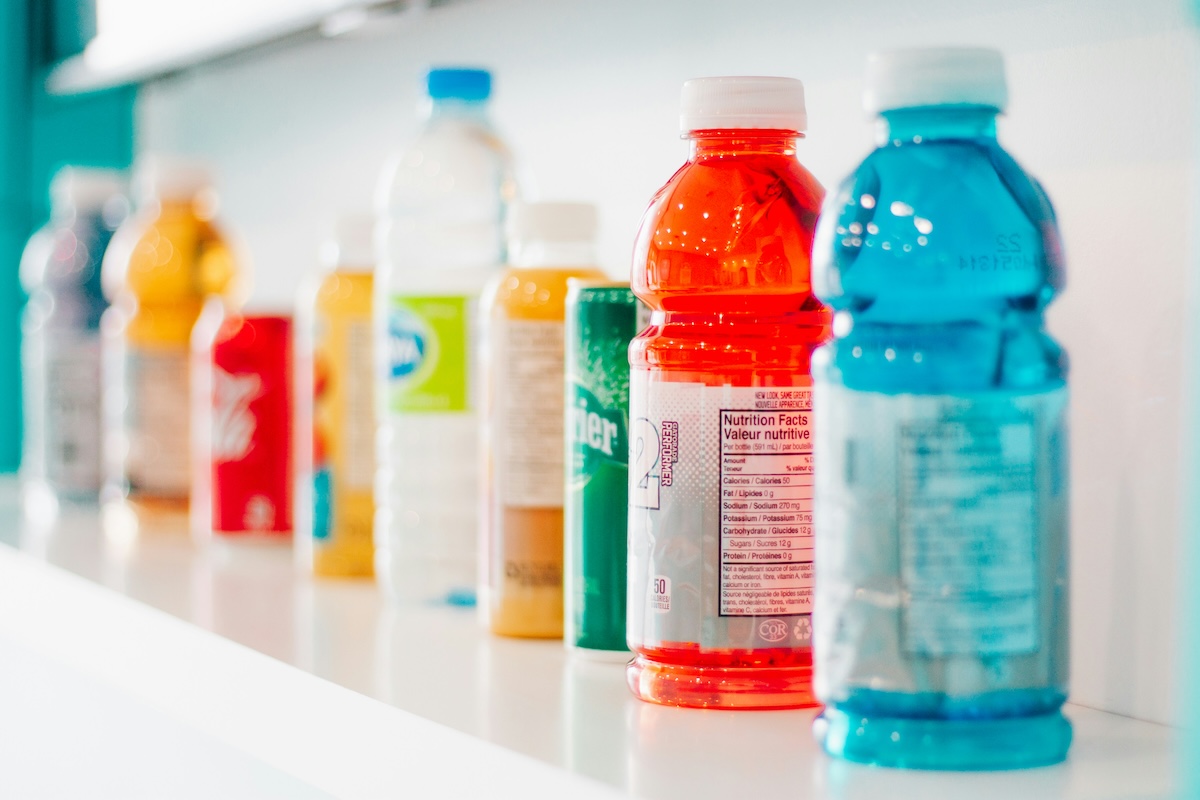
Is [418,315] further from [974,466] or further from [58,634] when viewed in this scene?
[974,466]

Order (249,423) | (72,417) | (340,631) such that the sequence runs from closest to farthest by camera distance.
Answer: (340,631)
(249,423)
(72,417)

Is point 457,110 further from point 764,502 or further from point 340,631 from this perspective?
point 764,502

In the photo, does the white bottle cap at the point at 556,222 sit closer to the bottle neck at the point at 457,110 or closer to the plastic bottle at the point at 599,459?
the plastic bottle at the point at 599,459

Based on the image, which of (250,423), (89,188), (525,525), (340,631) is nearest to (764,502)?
(525,525)

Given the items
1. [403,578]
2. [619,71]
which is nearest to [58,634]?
[403,578]

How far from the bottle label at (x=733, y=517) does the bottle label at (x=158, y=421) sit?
78 cm

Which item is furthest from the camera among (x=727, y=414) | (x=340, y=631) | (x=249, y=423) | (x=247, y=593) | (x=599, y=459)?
(x=249, y=423)

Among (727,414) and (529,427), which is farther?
(529,427)

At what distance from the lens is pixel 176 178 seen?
→ 1.41 metres

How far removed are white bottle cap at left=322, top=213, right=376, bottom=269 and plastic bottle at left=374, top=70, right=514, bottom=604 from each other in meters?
0.04

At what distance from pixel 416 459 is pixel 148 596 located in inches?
7.8

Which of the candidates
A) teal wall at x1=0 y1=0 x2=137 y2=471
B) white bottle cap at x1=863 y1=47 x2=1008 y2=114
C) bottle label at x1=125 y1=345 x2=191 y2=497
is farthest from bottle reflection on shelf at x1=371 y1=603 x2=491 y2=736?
Result: teal wall at x1=0 y1=0 x2=137 y2=471

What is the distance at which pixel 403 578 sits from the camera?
3.30 ft

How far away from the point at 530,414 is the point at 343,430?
9.9 inches
